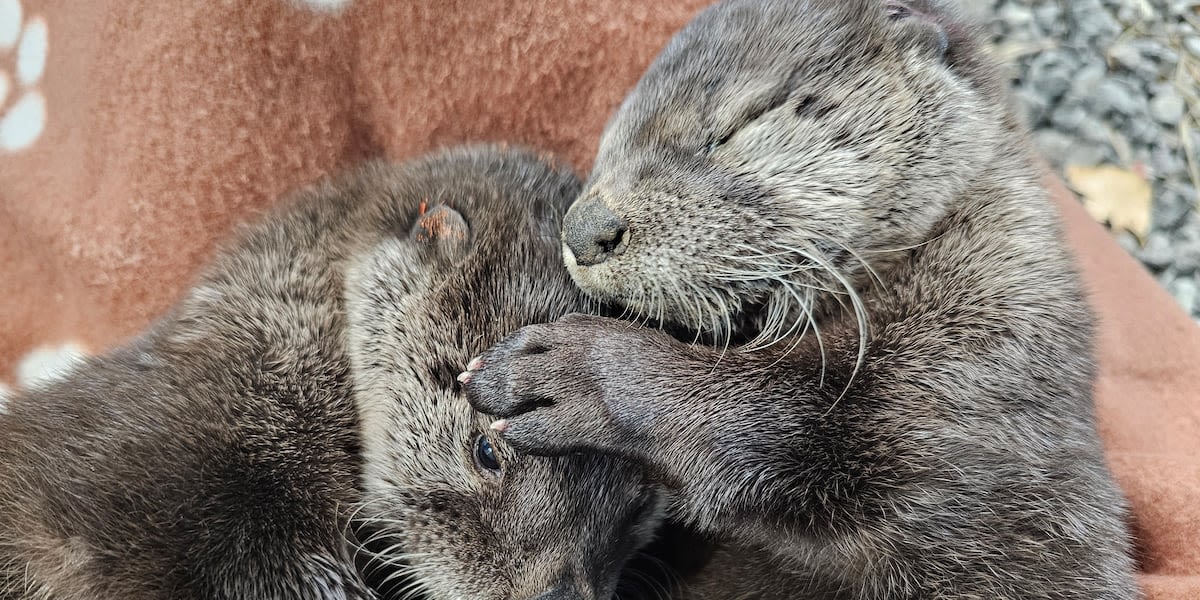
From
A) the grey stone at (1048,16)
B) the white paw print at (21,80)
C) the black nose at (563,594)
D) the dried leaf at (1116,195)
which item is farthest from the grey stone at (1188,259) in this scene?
the white paw print at (21,80)

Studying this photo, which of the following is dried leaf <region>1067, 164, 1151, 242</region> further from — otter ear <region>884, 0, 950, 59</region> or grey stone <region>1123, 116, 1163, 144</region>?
otter ear <region>884, 0, 950, 59</region>

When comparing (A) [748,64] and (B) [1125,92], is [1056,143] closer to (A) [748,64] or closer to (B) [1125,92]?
(B) [1125,92]

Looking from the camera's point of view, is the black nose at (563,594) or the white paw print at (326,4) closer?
the black nose at (563,594)

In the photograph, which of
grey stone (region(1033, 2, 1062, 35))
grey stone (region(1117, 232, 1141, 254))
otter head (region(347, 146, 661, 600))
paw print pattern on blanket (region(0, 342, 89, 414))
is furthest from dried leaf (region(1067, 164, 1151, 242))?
paw print pattern on blanket (region(0, 342, 89, 414))

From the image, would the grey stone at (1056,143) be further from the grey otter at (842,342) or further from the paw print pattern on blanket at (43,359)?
the paw print pattern on blanket at (43,359)

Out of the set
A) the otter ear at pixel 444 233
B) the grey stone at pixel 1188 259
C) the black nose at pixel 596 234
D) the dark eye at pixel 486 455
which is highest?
the black nose at pixel 596 234

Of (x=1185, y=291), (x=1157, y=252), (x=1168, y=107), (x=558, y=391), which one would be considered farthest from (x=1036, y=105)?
(x=558, y=391)

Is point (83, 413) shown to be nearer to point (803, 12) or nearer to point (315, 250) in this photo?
point (315, 250)
